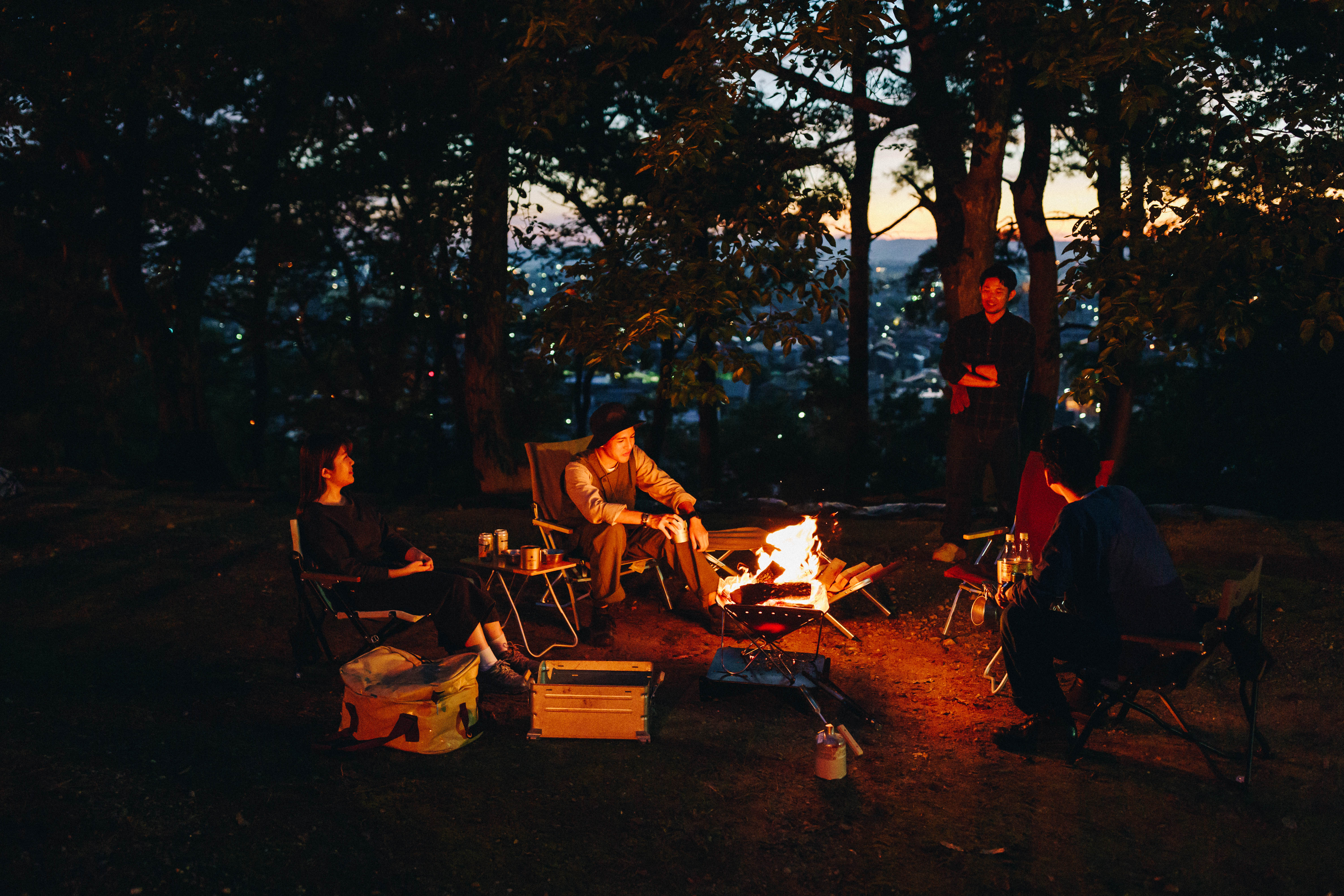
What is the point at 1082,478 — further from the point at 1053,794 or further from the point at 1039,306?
A: the point at 1039,306

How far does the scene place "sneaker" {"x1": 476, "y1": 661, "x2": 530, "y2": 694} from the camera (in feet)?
14.1

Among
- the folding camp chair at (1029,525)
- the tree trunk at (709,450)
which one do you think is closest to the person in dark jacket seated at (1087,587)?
the folding camp chair at (1029,525)

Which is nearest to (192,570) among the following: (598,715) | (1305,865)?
(598,715)

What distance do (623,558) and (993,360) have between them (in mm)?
2535

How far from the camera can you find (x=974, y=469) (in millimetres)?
6066

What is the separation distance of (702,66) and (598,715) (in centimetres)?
399

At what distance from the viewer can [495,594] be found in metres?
5.80

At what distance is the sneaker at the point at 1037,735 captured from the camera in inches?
143

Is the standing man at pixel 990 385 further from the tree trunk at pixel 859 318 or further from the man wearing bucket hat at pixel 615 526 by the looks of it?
the tree trunk at pixel 859 318

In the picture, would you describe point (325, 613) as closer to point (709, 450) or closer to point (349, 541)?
point (349, 541)

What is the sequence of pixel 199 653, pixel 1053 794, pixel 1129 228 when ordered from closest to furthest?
1. pixel 1053 794
2. pixel 199 653
3. pixel 1129 228

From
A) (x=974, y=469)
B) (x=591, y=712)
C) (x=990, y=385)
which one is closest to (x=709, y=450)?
(x=974, y=469)

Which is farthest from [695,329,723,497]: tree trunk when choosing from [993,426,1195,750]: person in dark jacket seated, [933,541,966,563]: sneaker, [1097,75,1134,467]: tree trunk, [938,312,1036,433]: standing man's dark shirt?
[993,426,1195,750]: person in dark jacket seated

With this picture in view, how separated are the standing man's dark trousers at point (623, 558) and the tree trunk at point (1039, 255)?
543 centimetres
